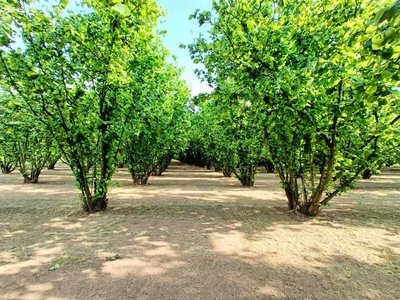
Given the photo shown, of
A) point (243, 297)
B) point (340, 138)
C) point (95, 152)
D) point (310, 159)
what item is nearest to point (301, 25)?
point (340, 138)

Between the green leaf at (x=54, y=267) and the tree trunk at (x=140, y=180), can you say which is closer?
the green leaf at (x=54, y=267)

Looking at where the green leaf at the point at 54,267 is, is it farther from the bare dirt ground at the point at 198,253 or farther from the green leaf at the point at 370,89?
the green leaf at the point at 370,89

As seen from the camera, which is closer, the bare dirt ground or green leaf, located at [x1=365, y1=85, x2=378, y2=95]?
green leaf, located at [x1=365, y1=85, x2=378, y2=95]

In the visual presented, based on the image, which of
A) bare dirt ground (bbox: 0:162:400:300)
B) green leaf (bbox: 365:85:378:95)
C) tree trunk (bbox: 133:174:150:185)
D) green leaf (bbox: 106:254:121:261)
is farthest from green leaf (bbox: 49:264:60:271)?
tree trunk (bbox: 133:174:150:185)

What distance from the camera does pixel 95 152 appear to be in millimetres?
5680

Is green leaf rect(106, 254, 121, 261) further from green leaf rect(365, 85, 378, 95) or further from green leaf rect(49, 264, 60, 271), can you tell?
green leaf rect(365, 85, 378, 95)

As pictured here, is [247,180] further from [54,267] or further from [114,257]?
[54,267]

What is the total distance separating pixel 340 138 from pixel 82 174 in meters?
5.98

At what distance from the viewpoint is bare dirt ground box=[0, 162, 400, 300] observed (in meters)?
2.60

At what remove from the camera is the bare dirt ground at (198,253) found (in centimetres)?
260

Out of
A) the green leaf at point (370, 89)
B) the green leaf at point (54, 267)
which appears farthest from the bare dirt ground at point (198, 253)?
the green leaf at point (370, 89)

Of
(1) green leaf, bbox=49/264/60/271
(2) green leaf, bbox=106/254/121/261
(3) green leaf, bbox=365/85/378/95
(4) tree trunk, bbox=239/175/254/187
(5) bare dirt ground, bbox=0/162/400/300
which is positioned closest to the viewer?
(3) green leaf, bbox=365/85/378/95

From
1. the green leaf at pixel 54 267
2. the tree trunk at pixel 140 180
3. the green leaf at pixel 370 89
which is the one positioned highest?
the green leaf at pixel 370 89

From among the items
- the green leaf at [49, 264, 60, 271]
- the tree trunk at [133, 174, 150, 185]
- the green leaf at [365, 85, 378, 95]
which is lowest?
the green leaf at [49, 264, 60, 271]
